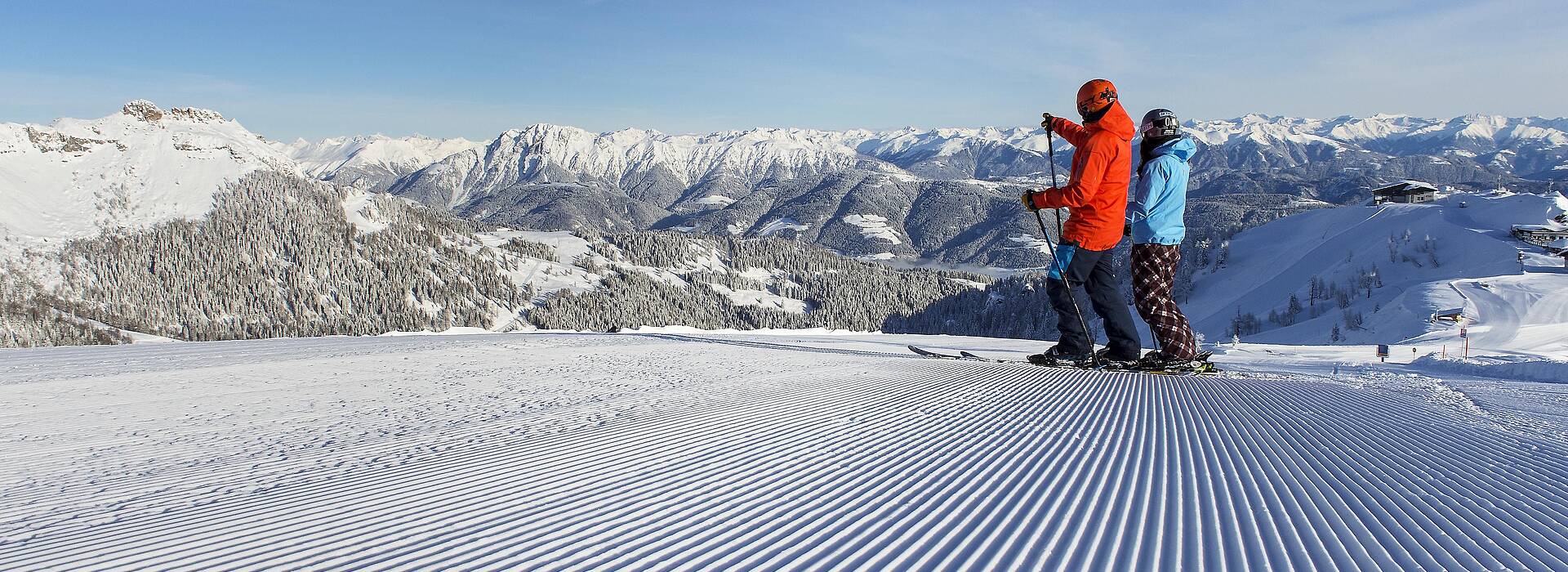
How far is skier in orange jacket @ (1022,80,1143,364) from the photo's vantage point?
365 inches

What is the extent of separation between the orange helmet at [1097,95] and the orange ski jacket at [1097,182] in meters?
0.12

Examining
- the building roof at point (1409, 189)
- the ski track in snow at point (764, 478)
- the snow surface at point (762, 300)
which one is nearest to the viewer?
the ski track in snow at point (764, 478)

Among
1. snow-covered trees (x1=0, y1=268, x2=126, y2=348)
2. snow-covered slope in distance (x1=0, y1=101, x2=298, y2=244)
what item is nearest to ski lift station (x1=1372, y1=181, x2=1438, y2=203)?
snow-covered trees (x1=0, y1=268, x2=126, y2=348)

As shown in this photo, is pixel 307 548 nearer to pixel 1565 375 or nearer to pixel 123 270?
pixel 1565 375

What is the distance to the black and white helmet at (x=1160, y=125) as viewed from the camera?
10.2 meters

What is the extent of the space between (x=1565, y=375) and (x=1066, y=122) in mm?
8065

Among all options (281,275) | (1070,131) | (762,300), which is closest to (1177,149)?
(1070,131)

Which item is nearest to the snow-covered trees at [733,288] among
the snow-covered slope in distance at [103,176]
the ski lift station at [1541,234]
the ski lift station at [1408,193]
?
the ski lift station at [1408,193]

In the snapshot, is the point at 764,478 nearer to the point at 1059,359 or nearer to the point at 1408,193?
the point at 1059,359

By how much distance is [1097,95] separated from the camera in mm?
9383

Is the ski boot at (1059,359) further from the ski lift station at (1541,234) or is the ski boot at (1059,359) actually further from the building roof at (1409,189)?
the building roof at (1409,189)

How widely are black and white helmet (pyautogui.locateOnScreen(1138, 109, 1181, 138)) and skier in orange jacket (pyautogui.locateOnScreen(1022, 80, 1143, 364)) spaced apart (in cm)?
51

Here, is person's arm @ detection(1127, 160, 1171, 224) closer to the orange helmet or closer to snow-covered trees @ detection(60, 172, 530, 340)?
the orange helmet

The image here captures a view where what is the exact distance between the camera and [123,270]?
136375mm
